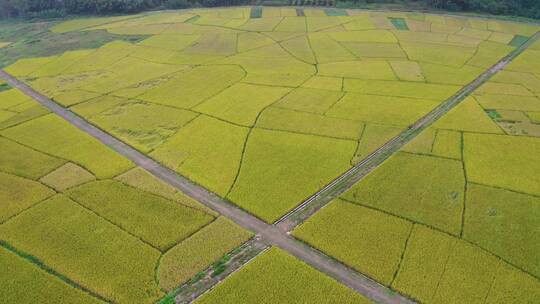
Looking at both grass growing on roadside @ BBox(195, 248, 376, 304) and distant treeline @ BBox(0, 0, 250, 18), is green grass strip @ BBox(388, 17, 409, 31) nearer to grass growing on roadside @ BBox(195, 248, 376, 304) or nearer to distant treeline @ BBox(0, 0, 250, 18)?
distant treeline @ BBox(0, 0, 250, 18)

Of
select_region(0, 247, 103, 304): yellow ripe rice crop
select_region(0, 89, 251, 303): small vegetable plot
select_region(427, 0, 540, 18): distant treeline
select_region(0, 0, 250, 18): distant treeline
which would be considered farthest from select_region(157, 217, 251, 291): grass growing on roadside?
select_region(0, 0, 250, 18): distant treeline

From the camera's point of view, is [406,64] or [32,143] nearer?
[32,143]

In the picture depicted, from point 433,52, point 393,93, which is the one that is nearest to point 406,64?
point 433,52

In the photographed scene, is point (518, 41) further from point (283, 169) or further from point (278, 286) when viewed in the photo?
point (278, 286)

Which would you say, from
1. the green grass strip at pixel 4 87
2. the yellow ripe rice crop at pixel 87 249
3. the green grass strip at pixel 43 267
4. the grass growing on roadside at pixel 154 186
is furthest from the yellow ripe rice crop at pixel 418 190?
the green grass strip at pixel 4 87

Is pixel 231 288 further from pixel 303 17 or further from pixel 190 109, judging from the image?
pixel 303 17

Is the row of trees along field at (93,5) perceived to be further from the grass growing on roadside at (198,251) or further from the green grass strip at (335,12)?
the grass growing on roadside at (198,251)
